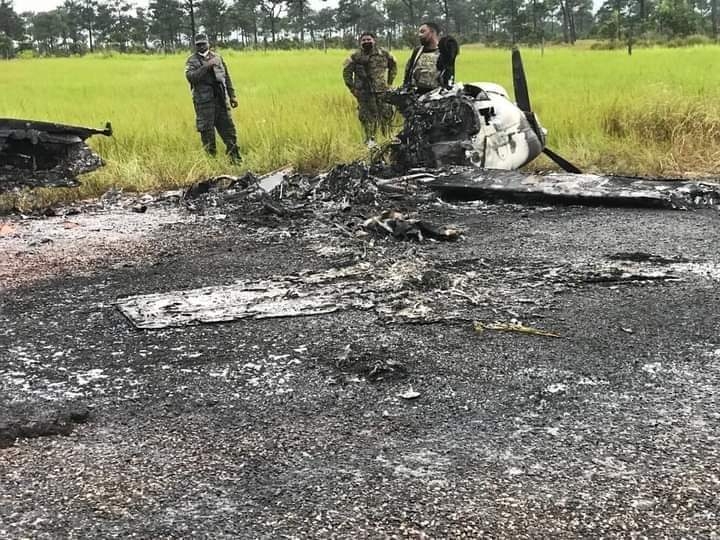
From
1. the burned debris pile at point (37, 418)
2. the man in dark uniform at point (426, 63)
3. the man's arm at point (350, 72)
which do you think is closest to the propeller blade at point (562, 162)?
the man in dark uniform at point (426, 63)

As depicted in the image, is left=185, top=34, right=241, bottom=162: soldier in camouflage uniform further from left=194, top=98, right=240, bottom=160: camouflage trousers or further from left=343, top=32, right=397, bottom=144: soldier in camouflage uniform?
left=343, top=32, right=397, bottom=144: soldier in camouflage uniform

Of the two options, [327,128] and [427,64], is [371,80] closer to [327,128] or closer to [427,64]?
[327,128]

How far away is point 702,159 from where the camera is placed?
7367 millimetres

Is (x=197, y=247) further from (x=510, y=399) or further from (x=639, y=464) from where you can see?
(x=639, y=464)

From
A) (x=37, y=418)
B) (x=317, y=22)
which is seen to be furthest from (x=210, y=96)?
(x=317, y=22)

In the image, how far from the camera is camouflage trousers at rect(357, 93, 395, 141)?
28.9 ft

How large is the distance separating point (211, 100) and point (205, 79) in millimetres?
226

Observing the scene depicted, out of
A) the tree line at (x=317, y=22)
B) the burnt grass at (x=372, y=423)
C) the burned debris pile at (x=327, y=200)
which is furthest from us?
the tree line at (x=317, y=22)

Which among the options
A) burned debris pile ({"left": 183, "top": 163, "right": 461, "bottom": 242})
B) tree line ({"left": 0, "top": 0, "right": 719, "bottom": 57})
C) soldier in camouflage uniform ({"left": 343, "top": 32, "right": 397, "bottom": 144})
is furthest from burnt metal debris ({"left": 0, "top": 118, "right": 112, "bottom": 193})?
tree line ({"left": 0, "top": 0, "right": 719, "bottom": 57})

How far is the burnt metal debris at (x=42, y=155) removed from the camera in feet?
19.7

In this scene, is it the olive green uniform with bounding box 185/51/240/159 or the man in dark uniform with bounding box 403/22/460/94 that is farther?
the olive green uniform with bounding box 185/51/240/159

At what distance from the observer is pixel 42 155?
20.5 feet

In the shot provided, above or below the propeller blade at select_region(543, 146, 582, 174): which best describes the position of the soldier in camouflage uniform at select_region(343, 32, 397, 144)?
above

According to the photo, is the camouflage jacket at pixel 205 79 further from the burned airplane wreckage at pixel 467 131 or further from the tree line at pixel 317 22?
the tree line at pixel 317 22
